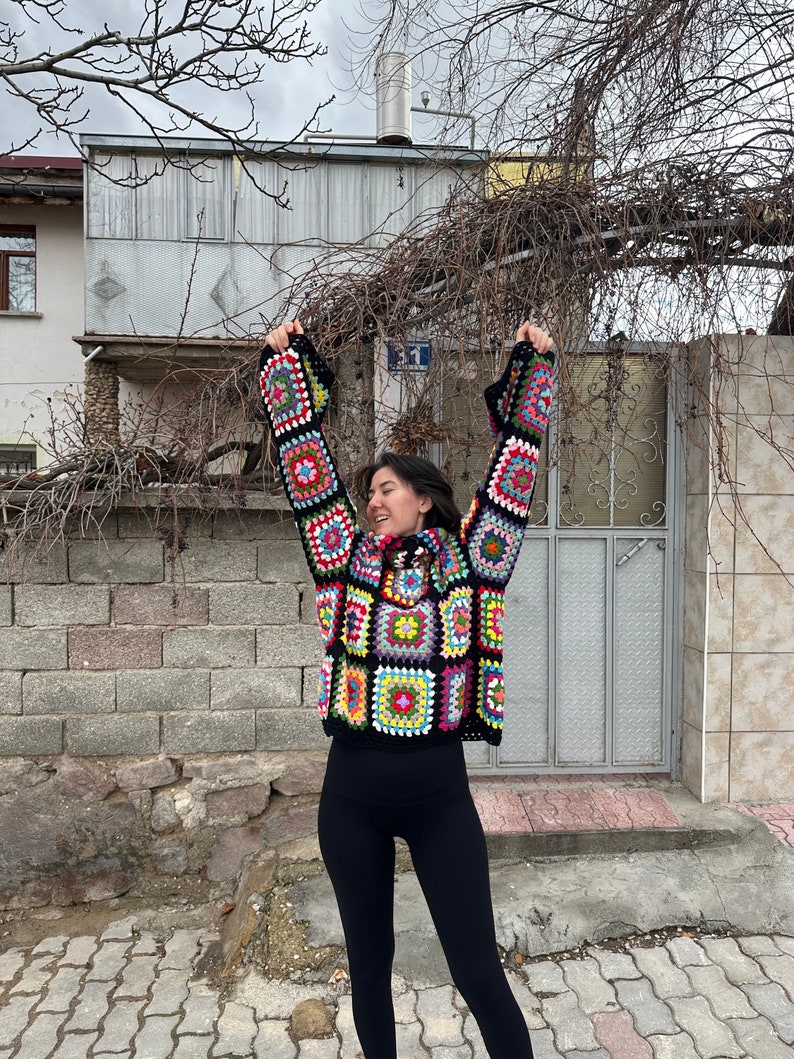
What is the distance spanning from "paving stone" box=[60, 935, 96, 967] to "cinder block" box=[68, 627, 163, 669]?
108 centimetres

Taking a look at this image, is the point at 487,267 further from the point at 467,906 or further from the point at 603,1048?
the point at 603,1048

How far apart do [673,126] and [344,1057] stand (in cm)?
395

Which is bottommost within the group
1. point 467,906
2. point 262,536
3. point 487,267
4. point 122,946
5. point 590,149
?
point 122,946

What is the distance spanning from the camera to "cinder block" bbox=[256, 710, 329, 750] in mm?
3211

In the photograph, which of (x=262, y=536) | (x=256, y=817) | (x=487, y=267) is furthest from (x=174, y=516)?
(x=487, y=267)

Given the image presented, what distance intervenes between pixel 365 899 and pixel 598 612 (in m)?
2.23

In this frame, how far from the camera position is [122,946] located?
2893mm

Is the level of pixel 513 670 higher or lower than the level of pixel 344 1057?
higher

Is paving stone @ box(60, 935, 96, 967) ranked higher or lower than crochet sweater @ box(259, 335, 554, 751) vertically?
lower

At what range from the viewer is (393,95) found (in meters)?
4.42

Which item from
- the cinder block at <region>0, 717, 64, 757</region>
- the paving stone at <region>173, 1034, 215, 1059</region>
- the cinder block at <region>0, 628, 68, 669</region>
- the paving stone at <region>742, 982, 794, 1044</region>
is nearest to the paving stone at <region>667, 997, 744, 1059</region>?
the paving stone at <region>742, 982, 794, 1044</region>

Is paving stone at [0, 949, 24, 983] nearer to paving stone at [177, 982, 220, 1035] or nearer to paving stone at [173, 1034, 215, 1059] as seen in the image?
paving stone at [177, 982, 220, 1035]

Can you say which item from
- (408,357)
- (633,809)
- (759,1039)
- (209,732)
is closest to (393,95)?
(408,357)

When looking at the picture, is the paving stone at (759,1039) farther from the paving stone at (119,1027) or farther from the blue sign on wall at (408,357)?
the blue sign on wall at (408,357)
